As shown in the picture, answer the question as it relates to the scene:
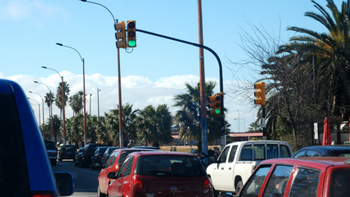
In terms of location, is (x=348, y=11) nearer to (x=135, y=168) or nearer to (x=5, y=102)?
(x=135, y=168)

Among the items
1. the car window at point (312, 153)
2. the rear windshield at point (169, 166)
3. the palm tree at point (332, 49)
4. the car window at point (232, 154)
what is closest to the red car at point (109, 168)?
the car window at point (232, 154)

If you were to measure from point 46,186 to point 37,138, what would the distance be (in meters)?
0.32

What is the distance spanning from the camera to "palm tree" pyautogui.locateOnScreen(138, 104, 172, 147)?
1852 inches

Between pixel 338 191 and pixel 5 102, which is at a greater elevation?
pixel 5 102

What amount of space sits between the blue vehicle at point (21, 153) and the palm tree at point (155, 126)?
44.0 m

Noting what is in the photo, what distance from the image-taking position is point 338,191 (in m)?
4.09

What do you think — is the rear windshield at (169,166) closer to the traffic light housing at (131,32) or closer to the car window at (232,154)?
the car window at (232,154)

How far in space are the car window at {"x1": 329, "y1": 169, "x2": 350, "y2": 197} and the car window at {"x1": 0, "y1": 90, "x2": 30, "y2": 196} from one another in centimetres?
274

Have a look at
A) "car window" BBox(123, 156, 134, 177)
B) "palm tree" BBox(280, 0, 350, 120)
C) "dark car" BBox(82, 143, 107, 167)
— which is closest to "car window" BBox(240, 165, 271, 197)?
"car window" BBox(123, 156, 134, 177)

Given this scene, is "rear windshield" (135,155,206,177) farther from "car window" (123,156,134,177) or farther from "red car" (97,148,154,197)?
"red car" (97,148,154,197)

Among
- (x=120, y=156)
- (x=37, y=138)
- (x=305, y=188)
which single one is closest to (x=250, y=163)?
(x=120, y=156)

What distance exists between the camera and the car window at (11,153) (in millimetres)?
2598

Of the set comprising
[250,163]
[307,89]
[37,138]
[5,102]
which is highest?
[307,89]

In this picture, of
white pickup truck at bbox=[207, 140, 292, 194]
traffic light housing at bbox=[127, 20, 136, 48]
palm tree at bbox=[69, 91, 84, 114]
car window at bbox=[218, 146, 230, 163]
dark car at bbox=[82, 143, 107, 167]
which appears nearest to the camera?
white pickup truck at bbox=[207, 140, 292, 194]
